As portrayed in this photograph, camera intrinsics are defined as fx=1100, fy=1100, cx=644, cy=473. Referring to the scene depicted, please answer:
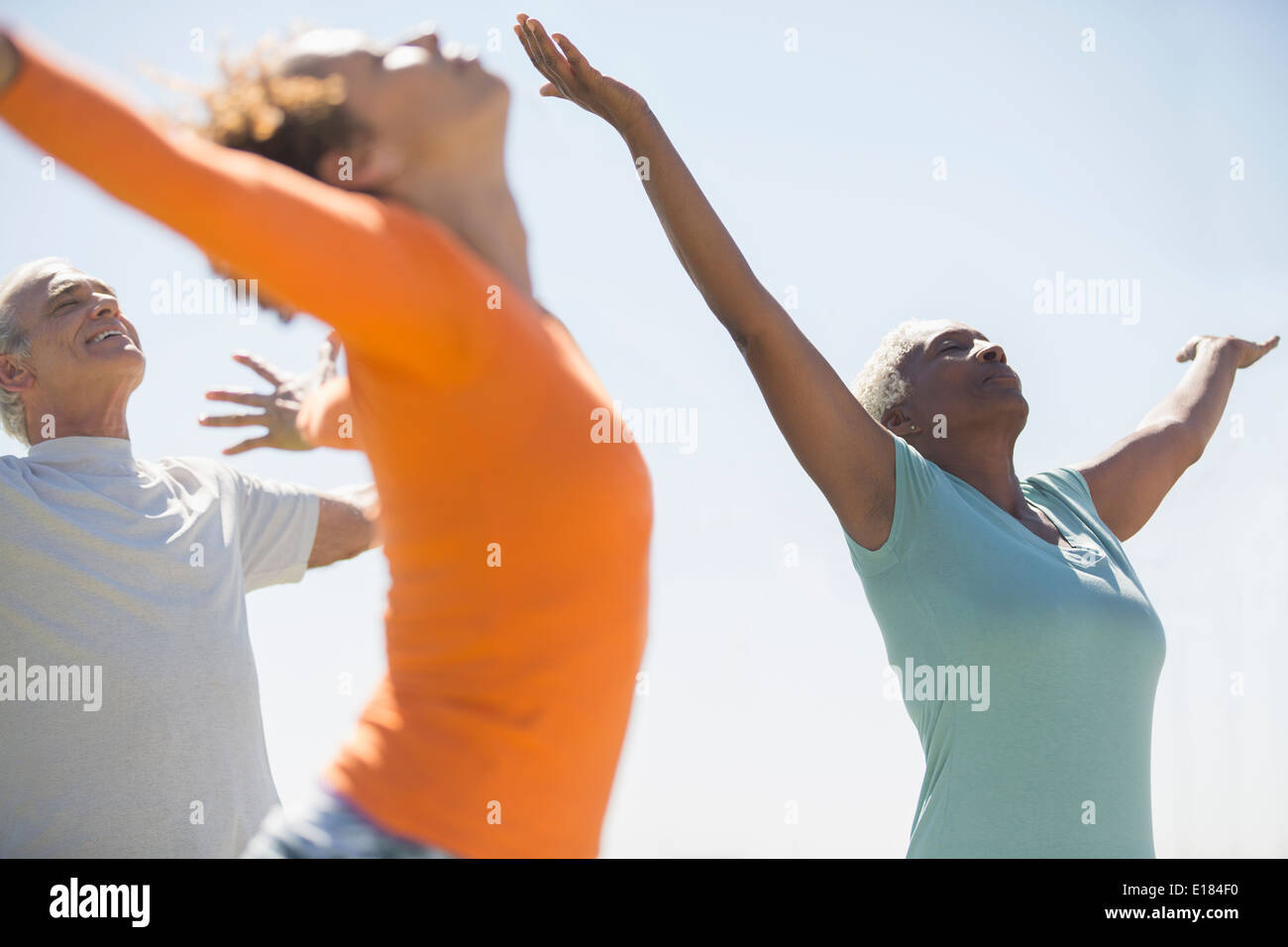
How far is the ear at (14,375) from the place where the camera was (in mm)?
2562

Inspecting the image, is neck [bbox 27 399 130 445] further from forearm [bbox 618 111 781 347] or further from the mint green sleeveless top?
the mint green sleeveless top

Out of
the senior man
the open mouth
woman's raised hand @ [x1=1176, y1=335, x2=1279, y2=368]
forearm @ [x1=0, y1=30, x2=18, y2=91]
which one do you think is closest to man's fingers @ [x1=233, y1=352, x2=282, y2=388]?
the senior man

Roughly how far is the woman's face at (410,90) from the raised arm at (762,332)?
503mm

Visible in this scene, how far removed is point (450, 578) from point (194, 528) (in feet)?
5.19

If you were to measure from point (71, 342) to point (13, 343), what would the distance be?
15 cm

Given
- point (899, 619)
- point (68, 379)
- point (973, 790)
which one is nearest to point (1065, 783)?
point (973, 790)

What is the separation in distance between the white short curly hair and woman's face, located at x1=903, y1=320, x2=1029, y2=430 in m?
0.02

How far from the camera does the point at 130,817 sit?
213 cm

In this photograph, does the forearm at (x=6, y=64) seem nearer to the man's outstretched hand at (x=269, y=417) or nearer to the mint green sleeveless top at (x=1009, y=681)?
the man's outstretched hand at (x=269, y=417)

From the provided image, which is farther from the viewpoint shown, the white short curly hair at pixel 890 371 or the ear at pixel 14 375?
the ear at pixel 14 375

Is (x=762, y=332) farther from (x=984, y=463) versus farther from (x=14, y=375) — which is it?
(x=14, y=375)

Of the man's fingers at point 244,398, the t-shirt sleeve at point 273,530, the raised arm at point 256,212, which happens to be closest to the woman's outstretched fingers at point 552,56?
the raised arm at point 256,212

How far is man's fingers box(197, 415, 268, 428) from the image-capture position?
2.09m

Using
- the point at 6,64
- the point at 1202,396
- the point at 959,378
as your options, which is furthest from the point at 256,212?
the point at 1202,396
